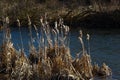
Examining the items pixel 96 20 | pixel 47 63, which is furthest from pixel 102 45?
pixel 47 63

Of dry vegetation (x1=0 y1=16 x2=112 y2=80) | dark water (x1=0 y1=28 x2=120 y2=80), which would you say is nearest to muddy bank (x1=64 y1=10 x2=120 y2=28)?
dark water (x1=0 y1=28 x2=120 y2=80)

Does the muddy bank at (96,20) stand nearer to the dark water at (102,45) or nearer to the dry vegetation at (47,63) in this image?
the dark water at (102,45)

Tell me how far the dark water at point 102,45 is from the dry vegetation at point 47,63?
1286mm


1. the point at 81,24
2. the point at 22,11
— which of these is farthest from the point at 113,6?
the point at 22,11

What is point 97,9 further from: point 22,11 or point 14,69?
point 14,69

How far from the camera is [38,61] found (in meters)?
12.3

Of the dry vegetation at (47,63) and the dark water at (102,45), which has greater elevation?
the dry vegetation at (47,63)

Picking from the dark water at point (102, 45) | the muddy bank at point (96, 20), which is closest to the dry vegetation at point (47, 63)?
the dark water at point (102, 45)

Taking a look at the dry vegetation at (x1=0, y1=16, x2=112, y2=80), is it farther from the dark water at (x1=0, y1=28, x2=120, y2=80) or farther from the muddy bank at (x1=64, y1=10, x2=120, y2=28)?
the muddy bank at (x1=64, y1=10, x2=120, y2=28)

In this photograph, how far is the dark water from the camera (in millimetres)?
16594

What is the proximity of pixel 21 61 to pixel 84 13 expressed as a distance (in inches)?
750

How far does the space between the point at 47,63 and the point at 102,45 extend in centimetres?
997

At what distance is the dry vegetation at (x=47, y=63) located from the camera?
12.0 meters

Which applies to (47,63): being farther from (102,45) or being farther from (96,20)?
(96,20)
